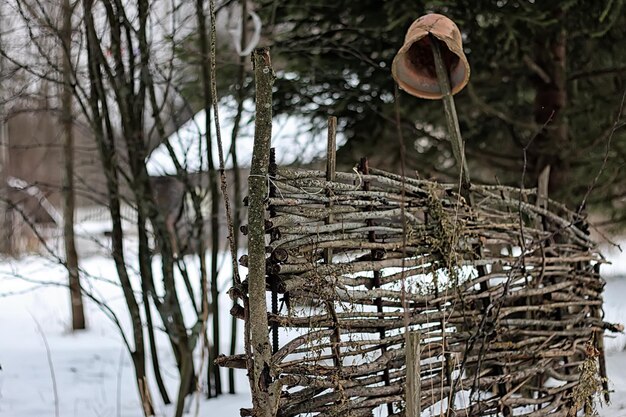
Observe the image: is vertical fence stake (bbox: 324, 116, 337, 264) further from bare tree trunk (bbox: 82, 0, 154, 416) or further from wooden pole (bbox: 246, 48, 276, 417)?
bare tree trunk (bbox: 82, 0, 154, 416)

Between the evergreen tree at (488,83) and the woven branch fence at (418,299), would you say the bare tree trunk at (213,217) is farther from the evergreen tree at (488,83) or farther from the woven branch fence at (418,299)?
the woven branch fence at (418,299)

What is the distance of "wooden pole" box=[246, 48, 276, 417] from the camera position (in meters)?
2.35

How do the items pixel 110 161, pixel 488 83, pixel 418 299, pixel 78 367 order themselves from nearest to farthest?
pixel 418 299, pixel 110 161, pixel 78 367, pixel 488 83

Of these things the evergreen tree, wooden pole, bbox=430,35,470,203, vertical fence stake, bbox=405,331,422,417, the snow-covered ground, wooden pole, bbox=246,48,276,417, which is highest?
the evergreen tree

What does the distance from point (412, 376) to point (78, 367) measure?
4.43m

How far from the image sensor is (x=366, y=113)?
18.9ft

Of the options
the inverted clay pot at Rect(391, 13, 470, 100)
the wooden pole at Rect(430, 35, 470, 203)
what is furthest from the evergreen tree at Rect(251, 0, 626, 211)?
the wooden pole at Rect(430, 35, 470, 203)

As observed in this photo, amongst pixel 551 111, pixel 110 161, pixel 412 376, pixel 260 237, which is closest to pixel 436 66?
pixel 260 237

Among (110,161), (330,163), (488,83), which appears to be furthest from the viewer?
(488,83)

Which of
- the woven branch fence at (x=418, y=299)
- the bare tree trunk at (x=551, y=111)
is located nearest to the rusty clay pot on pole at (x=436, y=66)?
the woven branch fence at (x=418, y=299)

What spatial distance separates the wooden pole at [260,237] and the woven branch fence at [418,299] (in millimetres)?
60

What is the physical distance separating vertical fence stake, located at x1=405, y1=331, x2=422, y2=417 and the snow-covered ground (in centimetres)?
123

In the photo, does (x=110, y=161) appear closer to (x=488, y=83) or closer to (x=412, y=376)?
(x=412, y=376)

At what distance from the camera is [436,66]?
3465 mm
